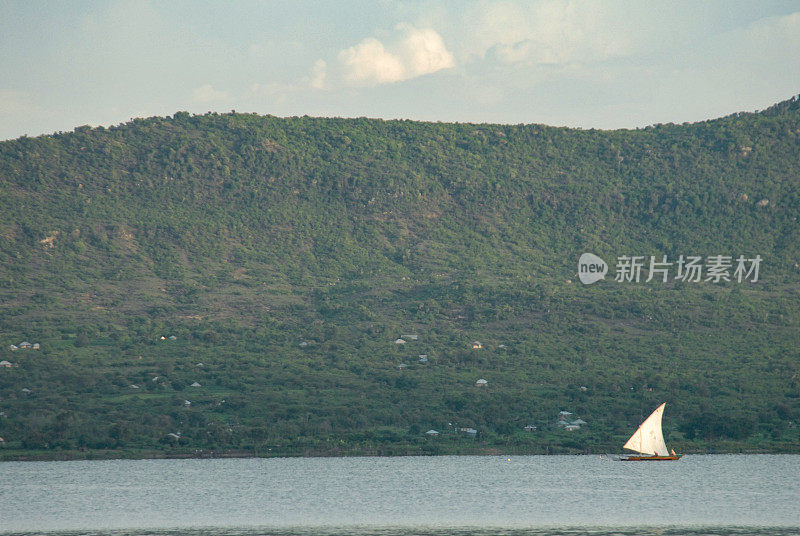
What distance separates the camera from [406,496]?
88.0m

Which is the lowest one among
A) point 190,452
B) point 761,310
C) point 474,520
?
point 190,452

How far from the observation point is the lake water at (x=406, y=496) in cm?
7075

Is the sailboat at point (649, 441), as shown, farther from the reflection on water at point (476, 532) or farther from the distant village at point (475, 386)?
the reflection on water at point (476, 532)

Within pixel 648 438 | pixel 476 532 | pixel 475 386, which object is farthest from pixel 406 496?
pixel 475 386

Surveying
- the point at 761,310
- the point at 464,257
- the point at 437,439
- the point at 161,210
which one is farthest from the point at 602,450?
the point at 161,210

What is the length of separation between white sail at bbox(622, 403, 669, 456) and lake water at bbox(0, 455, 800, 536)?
3.14 meters

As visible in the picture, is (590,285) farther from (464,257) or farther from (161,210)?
(161,210)

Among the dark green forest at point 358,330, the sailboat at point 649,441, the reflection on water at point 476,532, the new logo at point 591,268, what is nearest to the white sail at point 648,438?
the sailboat at point 649,441

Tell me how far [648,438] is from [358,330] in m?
64.9

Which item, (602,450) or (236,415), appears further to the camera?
(236,415)

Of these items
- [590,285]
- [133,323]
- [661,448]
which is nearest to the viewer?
[661,448]

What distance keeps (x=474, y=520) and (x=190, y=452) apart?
166 feet

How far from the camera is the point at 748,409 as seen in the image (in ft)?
423

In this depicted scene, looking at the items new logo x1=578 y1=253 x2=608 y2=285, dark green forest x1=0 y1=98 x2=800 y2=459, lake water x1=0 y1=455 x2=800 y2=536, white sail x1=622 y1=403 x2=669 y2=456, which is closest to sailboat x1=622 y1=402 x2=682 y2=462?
white sail x1=622 y1=403 x2=669 y2=456
